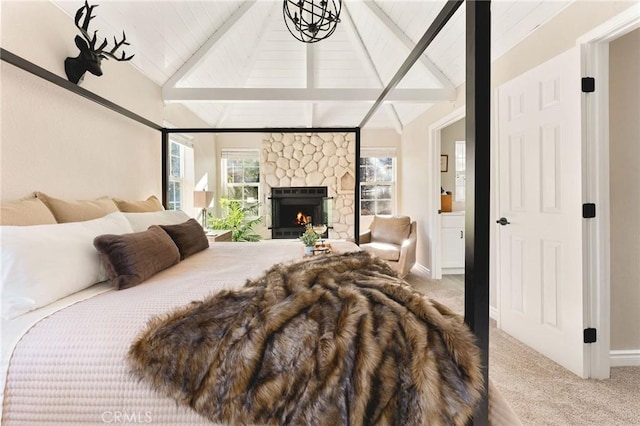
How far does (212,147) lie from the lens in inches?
243

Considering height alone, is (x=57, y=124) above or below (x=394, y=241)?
above

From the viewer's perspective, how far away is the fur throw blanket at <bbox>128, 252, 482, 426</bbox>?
912 mm

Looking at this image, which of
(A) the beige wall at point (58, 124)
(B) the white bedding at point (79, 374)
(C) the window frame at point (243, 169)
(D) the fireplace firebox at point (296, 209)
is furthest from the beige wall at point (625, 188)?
(C) the window frame at point (243, 169)

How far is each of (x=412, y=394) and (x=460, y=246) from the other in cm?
445

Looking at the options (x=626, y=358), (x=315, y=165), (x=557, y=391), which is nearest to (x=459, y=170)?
(x=315, y=165)

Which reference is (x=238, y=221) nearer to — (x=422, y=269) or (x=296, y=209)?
(x=296, y=209)

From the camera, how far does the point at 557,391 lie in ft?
6.41

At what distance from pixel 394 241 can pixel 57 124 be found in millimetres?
4021

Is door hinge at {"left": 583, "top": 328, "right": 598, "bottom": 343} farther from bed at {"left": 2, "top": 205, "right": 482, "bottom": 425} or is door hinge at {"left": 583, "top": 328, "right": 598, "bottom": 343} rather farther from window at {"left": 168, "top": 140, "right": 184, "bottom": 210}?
window at {"left": 168, "top": 140, "right": 184, "bottom": 210}

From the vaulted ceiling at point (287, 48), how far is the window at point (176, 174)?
68 centimetres

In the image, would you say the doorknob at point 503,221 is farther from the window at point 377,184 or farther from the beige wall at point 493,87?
the window at point 377,184

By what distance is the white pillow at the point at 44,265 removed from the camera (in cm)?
120

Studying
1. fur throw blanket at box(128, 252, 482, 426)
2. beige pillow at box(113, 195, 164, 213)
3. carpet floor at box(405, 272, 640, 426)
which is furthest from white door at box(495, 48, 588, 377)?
beige pillow at box(113, 195, 164, 213)

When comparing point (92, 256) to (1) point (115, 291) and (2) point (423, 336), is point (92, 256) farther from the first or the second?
(2) point (423, 336)
